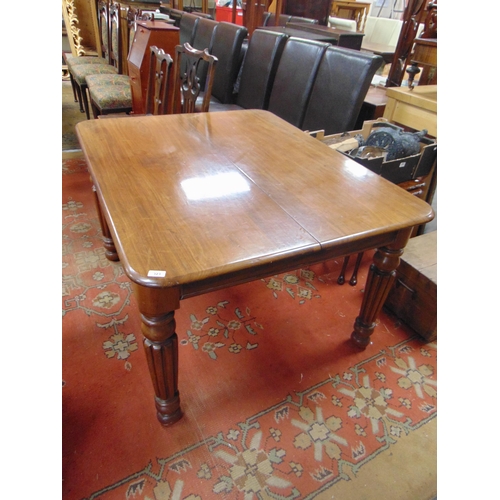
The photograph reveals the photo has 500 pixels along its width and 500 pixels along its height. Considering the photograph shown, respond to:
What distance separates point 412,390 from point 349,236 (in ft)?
2.59

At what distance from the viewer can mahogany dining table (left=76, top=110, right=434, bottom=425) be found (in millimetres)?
A: 767

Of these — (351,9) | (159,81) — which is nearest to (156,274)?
(159,81)

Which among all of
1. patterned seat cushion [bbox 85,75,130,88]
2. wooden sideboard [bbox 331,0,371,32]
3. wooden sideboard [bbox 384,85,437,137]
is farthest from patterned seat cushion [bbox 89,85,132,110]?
wooden sideboard [bbox 331,0,371,32]

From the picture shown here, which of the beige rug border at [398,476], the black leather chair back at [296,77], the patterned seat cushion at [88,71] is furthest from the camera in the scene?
the patterned seat cushion at [88,71]

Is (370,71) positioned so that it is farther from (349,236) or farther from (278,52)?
(349,236)

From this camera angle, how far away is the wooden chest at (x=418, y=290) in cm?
142

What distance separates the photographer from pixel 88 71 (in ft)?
10.6

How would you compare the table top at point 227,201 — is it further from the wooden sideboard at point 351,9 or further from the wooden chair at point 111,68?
the wooden sideboard at point 351,9

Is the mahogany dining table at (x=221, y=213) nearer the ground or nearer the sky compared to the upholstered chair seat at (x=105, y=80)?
nearer the sky

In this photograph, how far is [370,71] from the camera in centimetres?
184

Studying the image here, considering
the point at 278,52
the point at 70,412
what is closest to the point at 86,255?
the point at 70,412

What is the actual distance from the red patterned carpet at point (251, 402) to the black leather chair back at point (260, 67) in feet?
5.69

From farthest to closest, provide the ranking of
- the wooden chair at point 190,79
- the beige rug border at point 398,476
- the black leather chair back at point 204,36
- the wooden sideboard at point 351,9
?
the wooden sideboard at point 351,9 < the black leather chair back at point 204,36 < the wooden chair at point 190,79 < the beige rug border at point 398,476

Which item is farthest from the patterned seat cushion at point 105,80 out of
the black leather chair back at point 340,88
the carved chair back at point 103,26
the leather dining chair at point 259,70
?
the black leather chair back at point 340,88
